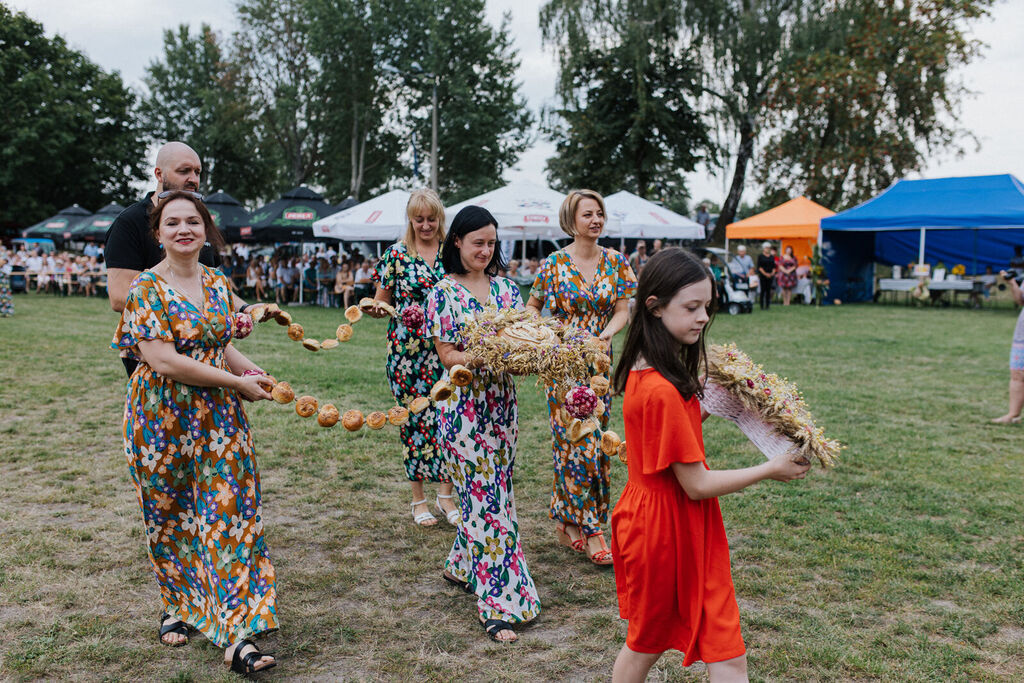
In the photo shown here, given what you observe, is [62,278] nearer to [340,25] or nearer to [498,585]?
[340,25]

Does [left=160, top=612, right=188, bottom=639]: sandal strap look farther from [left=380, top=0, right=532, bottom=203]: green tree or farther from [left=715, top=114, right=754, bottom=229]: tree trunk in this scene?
[left=380, top=0, right=532, bottom=203]: green tree

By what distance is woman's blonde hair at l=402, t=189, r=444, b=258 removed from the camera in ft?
15.7

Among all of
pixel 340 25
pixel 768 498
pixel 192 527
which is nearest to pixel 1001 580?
pixel 768 498

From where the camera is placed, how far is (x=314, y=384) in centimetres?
981

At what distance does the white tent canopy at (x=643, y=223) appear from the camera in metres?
19.0

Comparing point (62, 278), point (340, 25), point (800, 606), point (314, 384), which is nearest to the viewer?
point (800, 606)

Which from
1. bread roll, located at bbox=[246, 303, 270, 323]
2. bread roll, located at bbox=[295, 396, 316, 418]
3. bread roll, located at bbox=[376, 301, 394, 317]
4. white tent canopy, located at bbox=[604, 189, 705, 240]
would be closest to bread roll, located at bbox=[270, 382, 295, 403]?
bread roll, located at bbox=[295, 396, 316, 418]

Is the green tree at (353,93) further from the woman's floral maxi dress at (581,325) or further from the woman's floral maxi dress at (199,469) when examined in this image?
the woman's floral maxi dress at (199,469)

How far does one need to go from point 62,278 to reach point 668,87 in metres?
24.6

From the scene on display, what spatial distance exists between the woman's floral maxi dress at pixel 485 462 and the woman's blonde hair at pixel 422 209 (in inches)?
47.1

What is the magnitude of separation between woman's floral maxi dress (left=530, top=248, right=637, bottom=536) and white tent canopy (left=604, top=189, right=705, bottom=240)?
14135mm

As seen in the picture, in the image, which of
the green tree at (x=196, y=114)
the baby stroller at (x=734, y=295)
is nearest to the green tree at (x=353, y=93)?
the green tree at (x=196, y=114)

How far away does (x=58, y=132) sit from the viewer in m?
41.7

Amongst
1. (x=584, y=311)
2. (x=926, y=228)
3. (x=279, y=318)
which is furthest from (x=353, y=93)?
(x=279, y=318)
